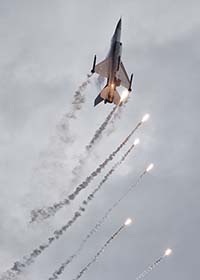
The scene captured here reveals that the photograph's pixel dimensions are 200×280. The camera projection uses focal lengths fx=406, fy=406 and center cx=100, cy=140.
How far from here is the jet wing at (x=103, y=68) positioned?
89688mm

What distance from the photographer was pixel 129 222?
257ft

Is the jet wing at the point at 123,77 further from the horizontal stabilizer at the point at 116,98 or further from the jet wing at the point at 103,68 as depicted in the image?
the horizontal stabilizer at the point at 116,98

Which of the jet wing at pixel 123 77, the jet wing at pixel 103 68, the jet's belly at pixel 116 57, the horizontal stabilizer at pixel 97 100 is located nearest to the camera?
the jet's belly at pixel 116 57

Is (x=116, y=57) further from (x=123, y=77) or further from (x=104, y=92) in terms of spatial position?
(x=123, y=77)

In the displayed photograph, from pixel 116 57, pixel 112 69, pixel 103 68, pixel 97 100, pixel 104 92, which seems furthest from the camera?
pixel 97 100

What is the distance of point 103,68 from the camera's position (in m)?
90.6

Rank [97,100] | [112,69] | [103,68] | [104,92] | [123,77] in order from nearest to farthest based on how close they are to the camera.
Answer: [104,92], [112,69], [103,68], [97,100], [123,77]

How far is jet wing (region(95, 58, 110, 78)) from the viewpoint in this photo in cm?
8969

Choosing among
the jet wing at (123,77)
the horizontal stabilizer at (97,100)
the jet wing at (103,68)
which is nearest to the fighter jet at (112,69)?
the jet wing at (103,68)

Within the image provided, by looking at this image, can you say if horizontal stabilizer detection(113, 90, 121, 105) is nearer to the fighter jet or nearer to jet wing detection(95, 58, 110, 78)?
the fighter jet

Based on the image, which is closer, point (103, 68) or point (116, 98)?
point (116, 98)

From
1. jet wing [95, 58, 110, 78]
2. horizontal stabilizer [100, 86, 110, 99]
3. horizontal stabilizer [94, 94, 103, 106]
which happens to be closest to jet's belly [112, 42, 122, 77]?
jet wing [95, 58, 110, 78]

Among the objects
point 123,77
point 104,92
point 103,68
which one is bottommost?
point 104,92

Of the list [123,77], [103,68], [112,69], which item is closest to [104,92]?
[112,69]
